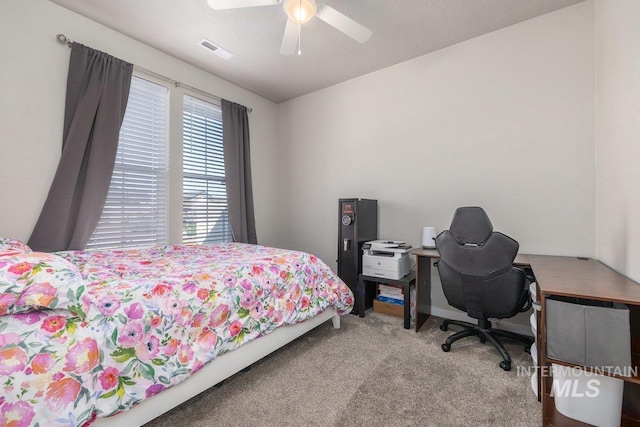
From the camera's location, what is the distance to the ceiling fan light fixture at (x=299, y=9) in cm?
172

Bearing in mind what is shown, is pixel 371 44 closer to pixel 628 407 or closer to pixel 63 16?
pixel 63 16

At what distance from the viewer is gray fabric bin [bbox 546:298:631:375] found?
111 centimetres

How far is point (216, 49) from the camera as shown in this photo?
2.73 meters

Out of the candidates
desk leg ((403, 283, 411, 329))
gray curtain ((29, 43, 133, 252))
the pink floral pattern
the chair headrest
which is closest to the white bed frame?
the pink floral pattern

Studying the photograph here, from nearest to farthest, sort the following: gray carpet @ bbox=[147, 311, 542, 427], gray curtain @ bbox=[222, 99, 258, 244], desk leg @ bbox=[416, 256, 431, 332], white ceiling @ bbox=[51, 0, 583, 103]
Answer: gray carpet @ bbox=[147, 311, 542, 427]
white ceiling @ bbox=[51, 0, 583, 103]
desk leg @ bbox=[416, 256, 431, 332]
gray curtain @ bbox=[222, 99, 258, 244]

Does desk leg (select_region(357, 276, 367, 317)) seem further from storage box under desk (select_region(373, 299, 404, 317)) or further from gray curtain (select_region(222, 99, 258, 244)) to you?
gray curtain (select_region(222, 99, 258, 244))

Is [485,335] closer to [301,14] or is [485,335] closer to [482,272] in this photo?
[482,272]

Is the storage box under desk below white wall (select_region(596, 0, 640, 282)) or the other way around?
below

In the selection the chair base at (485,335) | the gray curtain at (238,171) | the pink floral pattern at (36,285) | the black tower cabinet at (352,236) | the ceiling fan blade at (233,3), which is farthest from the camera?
the gray curtain at (238,171)

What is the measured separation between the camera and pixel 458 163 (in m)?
2.69

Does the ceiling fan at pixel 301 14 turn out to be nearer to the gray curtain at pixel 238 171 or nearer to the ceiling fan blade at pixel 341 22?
the ceiling fan blade at pixel 341 22

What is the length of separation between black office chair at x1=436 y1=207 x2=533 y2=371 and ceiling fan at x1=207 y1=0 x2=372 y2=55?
1534 mm

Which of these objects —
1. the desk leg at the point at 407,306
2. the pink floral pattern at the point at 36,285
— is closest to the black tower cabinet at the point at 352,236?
the desk leg at the point at 407,306

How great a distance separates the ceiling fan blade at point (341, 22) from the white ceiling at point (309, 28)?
37 centimetres
